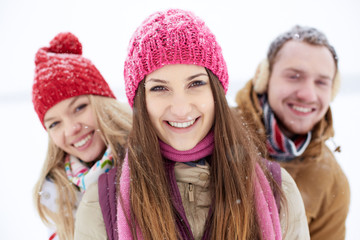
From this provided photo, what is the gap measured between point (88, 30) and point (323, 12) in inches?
247

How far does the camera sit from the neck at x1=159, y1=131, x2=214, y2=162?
50.1 inches

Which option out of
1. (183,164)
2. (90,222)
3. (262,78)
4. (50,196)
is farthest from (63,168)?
(262,78)

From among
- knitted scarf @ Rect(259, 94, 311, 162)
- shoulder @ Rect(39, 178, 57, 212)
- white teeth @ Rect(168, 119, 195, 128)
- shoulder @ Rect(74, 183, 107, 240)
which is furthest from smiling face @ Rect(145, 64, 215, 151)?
shoulder @ Rect(39, 178, 57, 212)

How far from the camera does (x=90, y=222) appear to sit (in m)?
1.26

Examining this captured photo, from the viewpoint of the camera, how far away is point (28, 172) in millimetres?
3949

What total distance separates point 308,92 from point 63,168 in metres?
1.90

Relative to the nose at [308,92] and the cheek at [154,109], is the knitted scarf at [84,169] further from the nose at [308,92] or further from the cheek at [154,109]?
the nose at [308,92]

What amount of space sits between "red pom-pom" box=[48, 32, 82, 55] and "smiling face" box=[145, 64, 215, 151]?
103 centimetres

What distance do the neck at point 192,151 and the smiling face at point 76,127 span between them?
752mm

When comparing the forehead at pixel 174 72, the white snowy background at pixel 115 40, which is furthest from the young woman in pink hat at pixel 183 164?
the white snowy background at pixel 115 40

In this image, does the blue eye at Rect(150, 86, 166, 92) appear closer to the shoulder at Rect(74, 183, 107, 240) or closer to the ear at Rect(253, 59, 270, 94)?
the shoulder at Rect(74, 183, 107, 240)

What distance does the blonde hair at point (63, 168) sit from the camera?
1815 mm

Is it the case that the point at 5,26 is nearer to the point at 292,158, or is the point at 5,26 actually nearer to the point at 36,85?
the point at 36,85

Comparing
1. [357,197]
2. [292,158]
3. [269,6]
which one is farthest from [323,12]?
[292,158]
